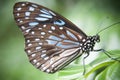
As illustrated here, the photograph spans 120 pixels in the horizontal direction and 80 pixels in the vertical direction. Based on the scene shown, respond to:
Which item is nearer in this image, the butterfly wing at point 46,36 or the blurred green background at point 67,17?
the butterfly wing at point 46,36

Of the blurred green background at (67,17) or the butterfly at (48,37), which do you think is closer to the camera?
the butterfly at (48,37)

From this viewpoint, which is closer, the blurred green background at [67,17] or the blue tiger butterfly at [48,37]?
the blue tiger butterfly at [48,37]

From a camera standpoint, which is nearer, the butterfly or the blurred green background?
the butterfly

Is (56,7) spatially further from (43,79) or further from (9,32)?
(43,79)

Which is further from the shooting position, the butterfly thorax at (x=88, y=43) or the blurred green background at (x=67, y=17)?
the blurred green background at (x=67, y=17)
